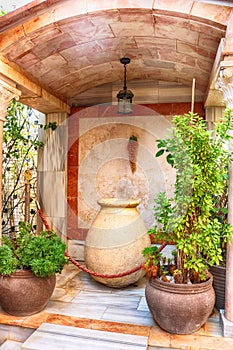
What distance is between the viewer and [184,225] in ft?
7.36

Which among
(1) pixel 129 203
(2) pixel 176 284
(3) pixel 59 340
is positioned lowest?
(3) pixel 59 340

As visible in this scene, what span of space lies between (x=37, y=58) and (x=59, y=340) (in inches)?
100

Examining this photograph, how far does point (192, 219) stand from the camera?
224cm

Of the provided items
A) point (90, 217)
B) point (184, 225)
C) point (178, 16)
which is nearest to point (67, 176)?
point (90, 217)

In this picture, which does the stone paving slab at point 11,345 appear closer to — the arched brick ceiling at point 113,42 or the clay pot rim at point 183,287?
the clay pot rim at point 183,287

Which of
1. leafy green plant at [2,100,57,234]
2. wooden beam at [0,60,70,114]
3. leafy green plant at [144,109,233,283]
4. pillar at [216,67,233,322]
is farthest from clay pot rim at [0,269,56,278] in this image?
leafy green plant at [2,100,57,234]

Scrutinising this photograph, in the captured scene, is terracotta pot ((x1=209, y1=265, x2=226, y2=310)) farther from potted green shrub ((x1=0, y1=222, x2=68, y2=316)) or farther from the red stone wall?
the red stone wall

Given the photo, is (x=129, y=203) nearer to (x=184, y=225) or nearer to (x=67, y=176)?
(x=184, y=225)

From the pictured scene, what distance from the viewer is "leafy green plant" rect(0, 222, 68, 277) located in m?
2.38

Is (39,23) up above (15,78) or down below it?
above

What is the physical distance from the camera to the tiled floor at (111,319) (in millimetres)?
2115

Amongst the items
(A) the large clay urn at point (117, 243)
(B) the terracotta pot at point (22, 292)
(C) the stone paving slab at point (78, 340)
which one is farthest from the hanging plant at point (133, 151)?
(C) the stone paving slab at point (78, 340)

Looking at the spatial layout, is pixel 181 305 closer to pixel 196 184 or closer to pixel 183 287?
pixel 183 287

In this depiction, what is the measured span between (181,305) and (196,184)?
2.92 feet
